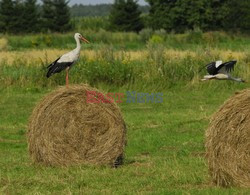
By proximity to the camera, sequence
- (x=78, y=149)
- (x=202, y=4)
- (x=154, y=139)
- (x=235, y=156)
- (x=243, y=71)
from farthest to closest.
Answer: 1. (x=202, y=4)
2. (x=243, y=71)
3. (x=154, y=139)
4. (x=78, y=149)
5. (x=235, y=156)

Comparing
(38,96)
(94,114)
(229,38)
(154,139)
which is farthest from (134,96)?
(229,38)

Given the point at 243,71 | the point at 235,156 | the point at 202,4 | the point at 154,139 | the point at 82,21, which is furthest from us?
the point at 82,21

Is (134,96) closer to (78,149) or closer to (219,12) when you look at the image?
(78,149)

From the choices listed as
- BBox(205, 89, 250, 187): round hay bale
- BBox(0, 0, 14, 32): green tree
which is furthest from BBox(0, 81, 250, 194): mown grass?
BBox(0, 0, 14, 32): green tree

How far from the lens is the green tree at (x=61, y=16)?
68.9 metres

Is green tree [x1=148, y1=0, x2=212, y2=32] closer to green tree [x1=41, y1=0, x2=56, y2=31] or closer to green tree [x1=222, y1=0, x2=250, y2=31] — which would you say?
green tree [x1=222, y1=0, x2=250, y2=31]

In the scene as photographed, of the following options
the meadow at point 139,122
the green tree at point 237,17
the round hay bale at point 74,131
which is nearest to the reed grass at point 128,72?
the meadow at point 139,122

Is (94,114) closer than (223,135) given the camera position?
No

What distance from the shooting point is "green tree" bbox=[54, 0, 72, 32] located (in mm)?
68875

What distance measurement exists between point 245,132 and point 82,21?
7182cm

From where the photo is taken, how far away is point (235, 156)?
29.3 feet

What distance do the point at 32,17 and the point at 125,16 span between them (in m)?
10.1

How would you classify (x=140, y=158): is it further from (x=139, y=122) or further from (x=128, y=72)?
(x=128, y=72)

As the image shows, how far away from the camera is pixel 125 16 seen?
68.4 m
